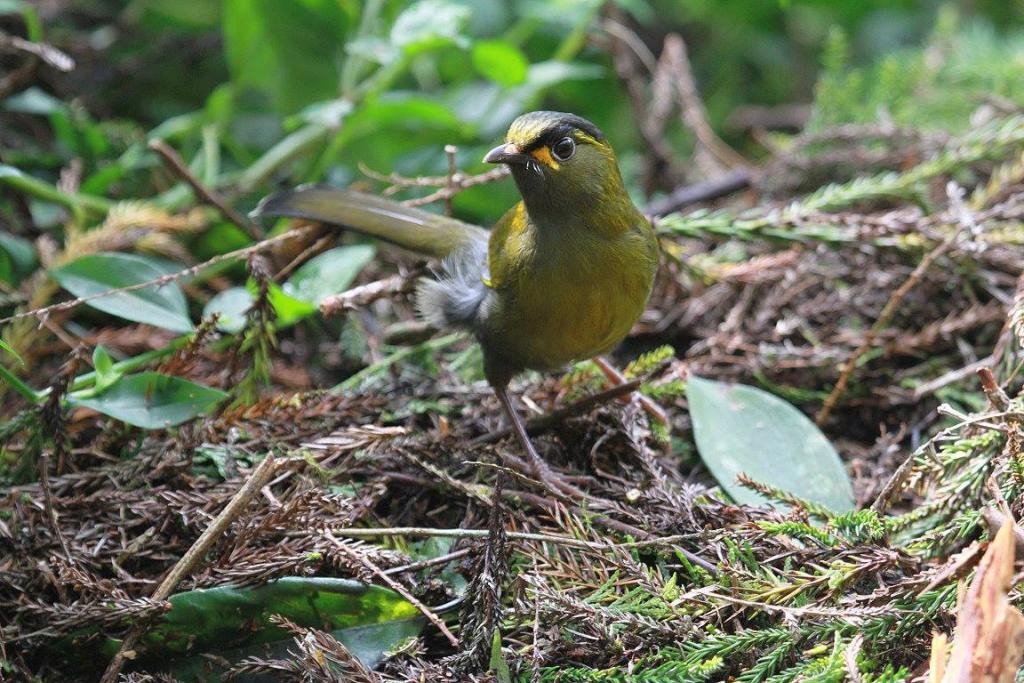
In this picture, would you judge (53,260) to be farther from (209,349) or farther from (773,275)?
(773,275)

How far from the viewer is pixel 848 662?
192cm

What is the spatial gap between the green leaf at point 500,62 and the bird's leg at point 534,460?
1688 millimetres

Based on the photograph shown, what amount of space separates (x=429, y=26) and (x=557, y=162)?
1.12 m

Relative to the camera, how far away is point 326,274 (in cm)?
350

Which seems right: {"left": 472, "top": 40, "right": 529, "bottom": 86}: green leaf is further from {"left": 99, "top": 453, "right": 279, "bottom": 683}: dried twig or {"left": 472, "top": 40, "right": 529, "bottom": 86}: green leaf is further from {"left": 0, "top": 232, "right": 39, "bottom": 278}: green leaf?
{"left": 99, "top": 453, "right": 279, "bottom": 683}: dried twig

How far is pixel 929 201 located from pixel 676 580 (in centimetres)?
213

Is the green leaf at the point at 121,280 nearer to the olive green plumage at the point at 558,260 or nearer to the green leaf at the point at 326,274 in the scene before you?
the green leaf at the point at 326,274

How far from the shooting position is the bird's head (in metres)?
2.89

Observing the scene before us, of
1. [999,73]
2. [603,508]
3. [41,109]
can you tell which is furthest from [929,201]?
[41,109]

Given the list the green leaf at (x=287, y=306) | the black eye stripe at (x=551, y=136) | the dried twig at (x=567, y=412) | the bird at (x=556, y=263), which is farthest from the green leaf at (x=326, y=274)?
the black eye stripe at (x=551, y=136)

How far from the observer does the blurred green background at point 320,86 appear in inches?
163

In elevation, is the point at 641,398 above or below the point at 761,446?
above

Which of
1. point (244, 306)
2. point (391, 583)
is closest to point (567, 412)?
point (391, 583)

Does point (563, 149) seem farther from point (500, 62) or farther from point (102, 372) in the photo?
point (102, 372)
